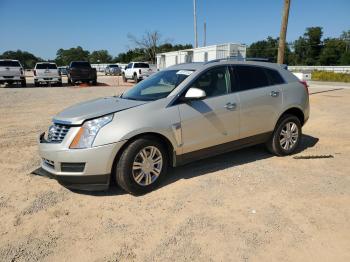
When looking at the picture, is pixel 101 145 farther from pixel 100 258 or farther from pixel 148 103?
pixel 100 258

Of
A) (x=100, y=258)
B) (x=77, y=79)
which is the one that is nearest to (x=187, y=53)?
(x=77, y=79)

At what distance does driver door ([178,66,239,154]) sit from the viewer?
449 centimetres

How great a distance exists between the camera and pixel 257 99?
521 centimetres

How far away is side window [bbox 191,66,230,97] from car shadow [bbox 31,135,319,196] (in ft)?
3.88

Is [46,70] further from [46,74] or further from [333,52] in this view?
→ [333,52]

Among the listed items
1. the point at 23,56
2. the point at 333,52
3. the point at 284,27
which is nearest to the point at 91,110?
the point at 284,27

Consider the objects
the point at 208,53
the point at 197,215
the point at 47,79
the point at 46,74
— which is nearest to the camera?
the point at 197,215

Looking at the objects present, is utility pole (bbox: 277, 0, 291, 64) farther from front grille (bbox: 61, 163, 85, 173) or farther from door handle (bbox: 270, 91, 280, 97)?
front grille (bbox: 61, 163, 85, 173)

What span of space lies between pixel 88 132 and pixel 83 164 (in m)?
0.39

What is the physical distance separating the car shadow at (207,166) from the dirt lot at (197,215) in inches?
0.7

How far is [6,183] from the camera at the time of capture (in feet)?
15.4

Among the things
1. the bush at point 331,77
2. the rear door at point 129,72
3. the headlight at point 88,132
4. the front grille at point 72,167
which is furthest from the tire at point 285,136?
the bush at point 331,77

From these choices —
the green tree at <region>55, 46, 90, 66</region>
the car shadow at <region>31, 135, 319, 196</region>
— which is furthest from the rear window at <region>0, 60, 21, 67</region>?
the green tree at <region>55, 46, 90, 66</region>

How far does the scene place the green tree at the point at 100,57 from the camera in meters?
112
